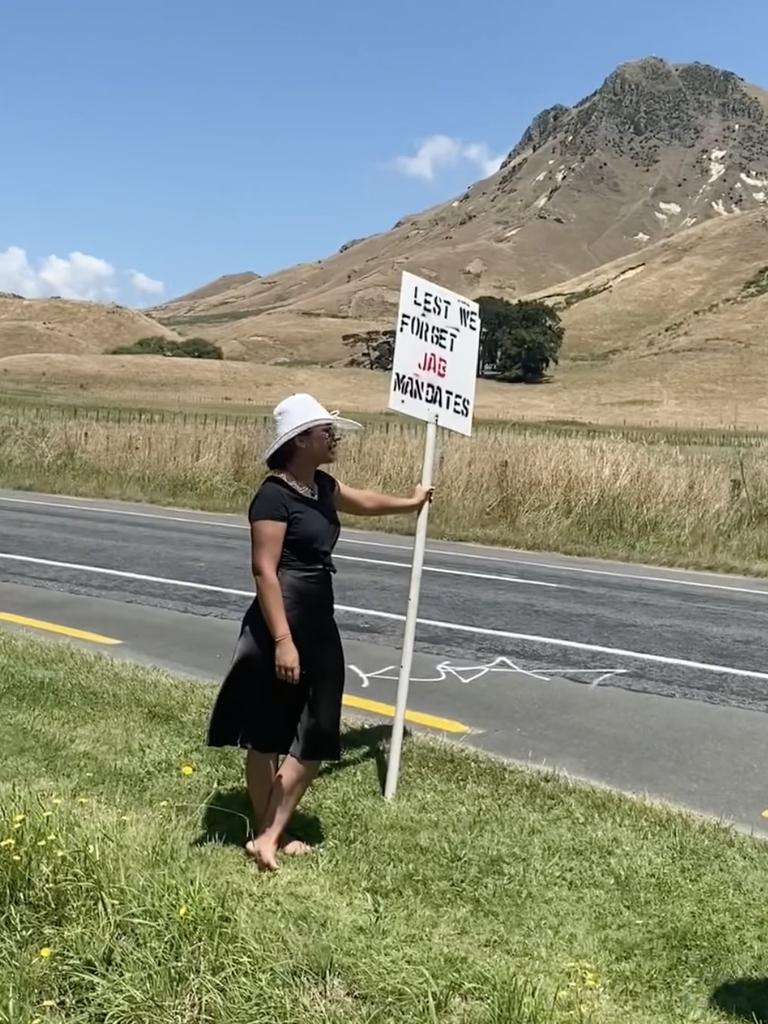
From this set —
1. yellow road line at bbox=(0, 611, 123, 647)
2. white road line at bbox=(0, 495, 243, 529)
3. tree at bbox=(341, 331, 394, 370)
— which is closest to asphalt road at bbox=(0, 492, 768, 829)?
yellow road line at bbox=(0, 611, 123, 647)

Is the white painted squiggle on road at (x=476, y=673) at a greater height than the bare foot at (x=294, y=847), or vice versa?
the white painted squiggle on road at (x=476, y=673)

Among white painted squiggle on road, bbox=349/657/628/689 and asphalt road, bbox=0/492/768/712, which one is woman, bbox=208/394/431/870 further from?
asphalt road, bbox=0/492/768/712

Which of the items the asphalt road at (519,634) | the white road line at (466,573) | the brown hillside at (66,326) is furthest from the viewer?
the brown hillside at (66,326)

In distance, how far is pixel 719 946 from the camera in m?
3.46

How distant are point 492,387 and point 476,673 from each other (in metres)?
72.9

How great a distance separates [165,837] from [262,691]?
0.60 metres

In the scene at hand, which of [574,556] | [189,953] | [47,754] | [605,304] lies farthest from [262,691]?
[605,304]

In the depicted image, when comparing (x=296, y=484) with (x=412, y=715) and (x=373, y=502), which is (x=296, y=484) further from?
(x=412, y=715)

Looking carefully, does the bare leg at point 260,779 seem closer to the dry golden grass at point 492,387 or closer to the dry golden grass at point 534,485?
the dry golden grass at point 534,485

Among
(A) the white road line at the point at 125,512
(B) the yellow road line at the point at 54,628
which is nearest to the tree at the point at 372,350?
(A) the white road line at the point at 125,512

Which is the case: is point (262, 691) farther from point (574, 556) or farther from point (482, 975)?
point (574, 556)

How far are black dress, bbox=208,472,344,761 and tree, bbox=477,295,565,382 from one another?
267 feet

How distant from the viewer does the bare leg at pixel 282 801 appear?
3980mm

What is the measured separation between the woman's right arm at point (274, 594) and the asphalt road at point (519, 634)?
1.99 meters
